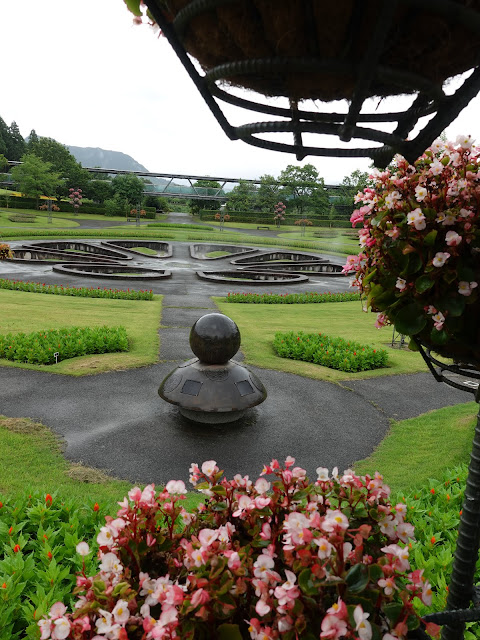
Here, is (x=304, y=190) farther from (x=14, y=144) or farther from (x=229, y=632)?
(x=229, y=632)

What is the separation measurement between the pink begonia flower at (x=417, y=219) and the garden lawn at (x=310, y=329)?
726 centimetres

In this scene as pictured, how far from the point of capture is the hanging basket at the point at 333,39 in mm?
1021

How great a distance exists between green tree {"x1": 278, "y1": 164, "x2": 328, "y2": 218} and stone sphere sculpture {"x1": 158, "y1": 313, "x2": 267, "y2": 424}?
67087 millimetres

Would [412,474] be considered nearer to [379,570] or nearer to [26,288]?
[379,570]

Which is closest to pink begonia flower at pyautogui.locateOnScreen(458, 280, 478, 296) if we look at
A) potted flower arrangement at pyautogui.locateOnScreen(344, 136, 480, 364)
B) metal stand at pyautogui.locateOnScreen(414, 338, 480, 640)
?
potted flower arrangement at pyautogui.locateOnScreen(344, 136, 480, 364)

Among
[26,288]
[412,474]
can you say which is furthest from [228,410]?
[26,288]

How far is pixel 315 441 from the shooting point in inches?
243

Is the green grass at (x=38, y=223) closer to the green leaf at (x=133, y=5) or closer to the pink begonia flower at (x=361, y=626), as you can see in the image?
the green leaf at (x=133, y=5)

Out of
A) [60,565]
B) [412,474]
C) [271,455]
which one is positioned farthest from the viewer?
[271,455]

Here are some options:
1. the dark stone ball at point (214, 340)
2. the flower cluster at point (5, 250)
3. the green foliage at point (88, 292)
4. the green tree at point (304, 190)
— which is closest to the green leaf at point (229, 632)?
the dark stone ball at point (214, 340)

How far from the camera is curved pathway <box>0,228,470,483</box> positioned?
18.4ft

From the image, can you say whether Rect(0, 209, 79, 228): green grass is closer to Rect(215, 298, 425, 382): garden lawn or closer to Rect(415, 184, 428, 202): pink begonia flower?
Rect(215, 298, 425, 382): garden lawn

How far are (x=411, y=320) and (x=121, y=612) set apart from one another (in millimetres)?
1554

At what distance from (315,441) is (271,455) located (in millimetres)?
771
